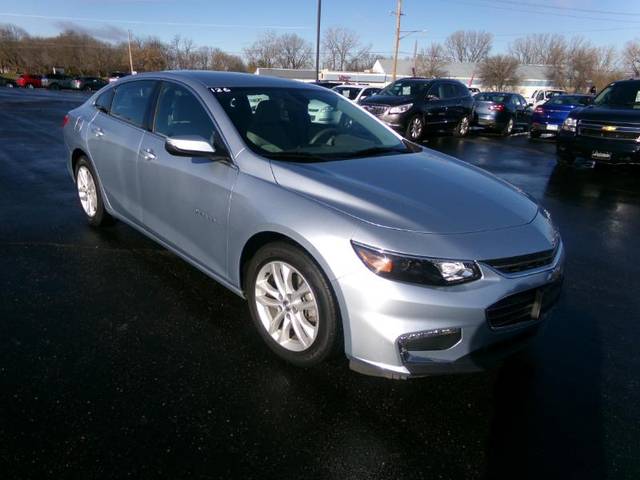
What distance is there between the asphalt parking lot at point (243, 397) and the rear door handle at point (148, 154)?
0.96 metres

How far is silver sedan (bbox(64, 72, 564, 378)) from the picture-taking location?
2.24 metres

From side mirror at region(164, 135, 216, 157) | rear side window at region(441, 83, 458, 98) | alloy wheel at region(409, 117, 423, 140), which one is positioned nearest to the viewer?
side mirror at region(164, 135, 216, 157)

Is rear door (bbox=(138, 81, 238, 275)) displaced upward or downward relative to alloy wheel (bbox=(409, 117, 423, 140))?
upward

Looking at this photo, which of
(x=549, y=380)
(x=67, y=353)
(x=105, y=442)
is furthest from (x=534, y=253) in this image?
(x=67, y=353)

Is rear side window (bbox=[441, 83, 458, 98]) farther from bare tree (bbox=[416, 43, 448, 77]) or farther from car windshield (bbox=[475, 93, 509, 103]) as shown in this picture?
bare tree (bbox=[416, 43, 448, 77])

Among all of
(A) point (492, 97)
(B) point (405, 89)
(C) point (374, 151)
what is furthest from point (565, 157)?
(A) point (492, 97)

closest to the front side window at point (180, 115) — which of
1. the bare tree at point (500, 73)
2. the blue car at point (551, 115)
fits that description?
the blue car at point (551, 115)

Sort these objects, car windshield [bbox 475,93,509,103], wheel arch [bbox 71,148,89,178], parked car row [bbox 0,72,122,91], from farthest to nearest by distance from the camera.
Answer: parked car row [bbox 0,72,122,91], car windshield [bbox 475,93,509,103], wheel arch [bbox 71,148,89,178]

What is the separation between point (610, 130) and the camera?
8273mm

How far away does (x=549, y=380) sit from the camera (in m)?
2.68

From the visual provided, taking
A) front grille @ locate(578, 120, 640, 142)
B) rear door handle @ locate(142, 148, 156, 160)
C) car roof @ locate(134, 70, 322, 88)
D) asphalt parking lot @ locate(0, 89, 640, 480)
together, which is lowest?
asphalt parking lot @ locate(0, 89, 640, 480)

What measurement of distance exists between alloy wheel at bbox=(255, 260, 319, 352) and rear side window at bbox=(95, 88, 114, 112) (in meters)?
2.80

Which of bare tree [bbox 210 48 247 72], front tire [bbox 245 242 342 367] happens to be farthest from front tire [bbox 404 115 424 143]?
bare tree [bbox 210 48 247 72]

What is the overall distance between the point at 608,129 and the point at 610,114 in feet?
0.92
